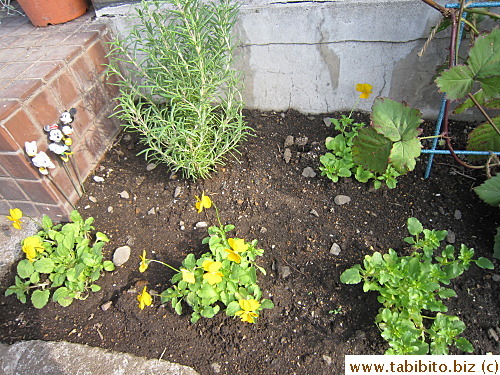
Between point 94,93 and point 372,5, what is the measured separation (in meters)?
1.68

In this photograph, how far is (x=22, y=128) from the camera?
1.80 m

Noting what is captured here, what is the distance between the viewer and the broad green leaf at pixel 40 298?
1.76 metres

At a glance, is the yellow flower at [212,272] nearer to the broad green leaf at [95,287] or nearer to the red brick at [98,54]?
the broad green leaf at [95,287]

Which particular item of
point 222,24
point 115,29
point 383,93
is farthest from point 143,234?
point 383,93

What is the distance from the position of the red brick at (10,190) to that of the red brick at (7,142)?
0.85ft

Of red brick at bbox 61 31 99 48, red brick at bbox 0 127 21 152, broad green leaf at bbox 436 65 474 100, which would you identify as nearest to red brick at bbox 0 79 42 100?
red brick at bbox 0 127 21 152

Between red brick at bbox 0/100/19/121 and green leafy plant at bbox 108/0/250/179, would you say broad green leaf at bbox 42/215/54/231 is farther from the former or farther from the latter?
green leafy plant at bbox 108/0/250/179

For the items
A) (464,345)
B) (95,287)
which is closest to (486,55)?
(464,345)

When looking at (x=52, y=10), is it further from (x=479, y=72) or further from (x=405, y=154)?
(x=479, y=72)

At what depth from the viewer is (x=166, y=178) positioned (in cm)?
222

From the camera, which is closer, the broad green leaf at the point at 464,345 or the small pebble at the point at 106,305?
the broad green leaf at the point at 464,345

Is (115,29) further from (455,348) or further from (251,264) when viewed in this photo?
(455,348)

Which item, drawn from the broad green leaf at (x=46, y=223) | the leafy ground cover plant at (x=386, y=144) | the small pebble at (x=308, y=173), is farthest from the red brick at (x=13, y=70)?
the leafy ground cover plant at (x=386, y=144)

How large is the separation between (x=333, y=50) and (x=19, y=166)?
1.83m
